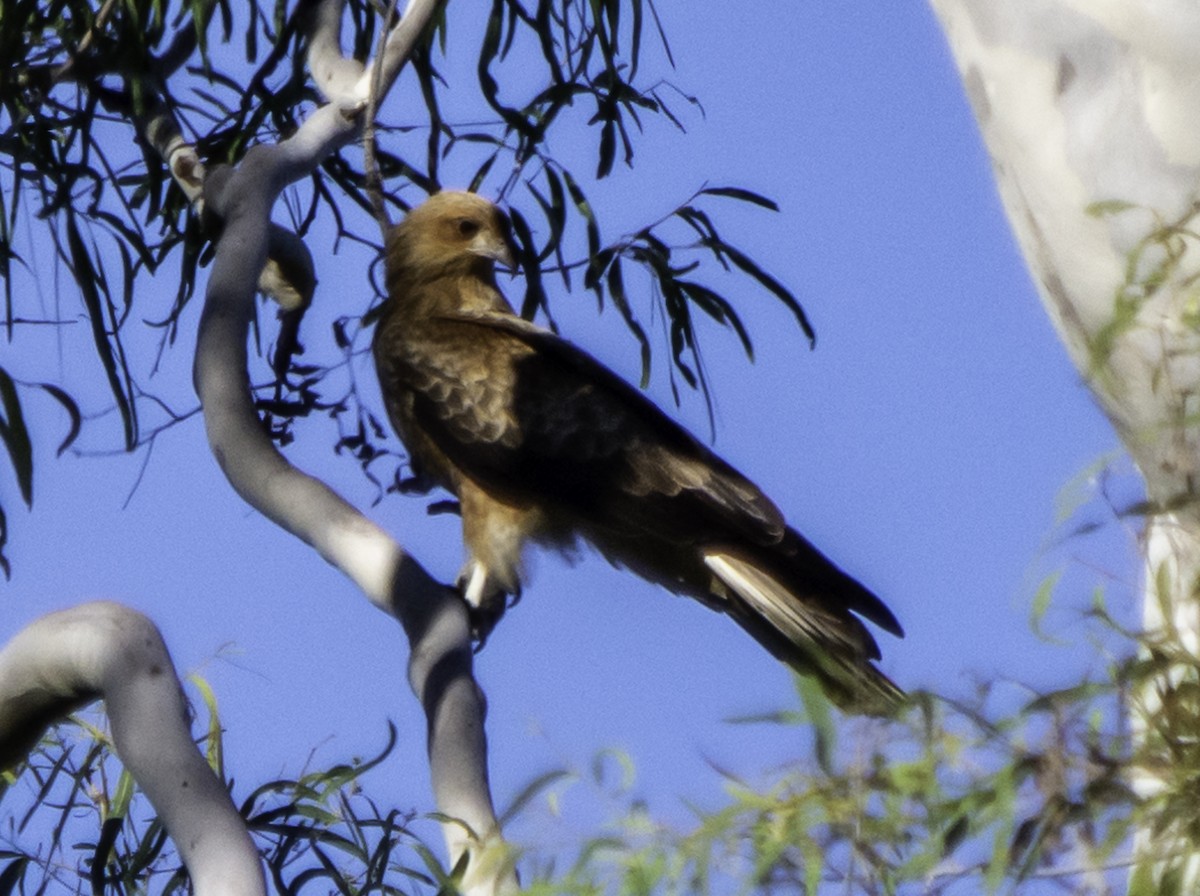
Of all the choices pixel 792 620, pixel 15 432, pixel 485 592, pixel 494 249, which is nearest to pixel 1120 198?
pixel 15 432

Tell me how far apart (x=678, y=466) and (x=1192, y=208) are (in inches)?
89.3

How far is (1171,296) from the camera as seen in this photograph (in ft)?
4.53

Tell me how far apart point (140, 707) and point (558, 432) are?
1980 mm

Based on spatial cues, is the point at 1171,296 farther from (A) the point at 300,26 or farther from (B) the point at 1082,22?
(A) the point at 300,26

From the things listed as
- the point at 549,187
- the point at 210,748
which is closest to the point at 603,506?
the point at 549,187

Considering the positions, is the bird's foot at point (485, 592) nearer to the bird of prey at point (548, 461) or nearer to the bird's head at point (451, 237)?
the bird of prey at point (548, 461)

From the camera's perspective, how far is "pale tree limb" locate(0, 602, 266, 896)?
1667 millimetres

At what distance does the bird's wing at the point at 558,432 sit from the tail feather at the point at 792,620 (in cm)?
14

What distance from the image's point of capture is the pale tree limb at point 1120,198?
1.33m

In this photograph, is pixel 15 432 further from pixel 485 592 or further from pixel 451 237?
pixel 451 237

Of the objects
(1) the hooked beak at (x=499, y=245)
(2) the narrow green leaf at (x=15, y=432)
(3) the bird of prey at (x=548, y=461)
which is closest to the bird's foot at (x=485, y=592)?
(3) the bird of prey at (x=548, y=461)

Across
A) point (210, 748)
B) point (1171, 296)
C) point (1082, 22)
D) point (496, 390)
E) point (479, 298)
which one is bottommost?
point (1171, 296)

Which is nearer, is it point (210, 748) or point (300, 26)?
point (210, 748)

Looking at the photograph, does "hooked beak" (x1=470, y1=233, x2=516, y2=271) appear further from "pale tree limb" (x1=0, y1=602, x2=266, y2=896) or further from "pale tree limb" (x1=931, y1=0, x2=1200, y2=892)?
"pale tree limb" (x1=931, y1=0, x2=1200, y2=892)
